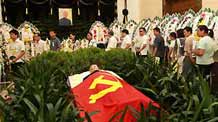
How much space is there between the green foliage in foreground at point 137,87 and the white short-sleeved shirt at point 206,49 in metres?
2.53

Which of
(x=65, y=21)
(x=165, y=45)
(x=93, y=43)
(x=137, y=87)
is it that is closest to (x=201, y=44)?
(x=165, y=45)

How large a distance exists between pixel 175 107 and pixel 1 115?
3.99 ft

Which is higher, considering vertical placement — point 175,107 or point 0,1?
point 0,1

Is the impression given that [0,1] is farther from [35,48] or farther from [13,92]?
[13,92]

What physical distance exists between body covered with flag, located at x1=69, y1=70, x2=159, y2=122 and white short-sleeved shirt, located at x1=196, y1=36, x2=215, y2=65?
384 centimetres

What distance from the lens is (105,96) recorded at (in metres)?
3.66

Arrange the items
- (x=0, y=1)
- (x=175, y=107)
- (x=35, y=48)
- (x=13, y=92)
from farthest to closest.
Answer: (x=0, y=1), (x=35, y=48), (x=13, y=92), (x=175, y=107)

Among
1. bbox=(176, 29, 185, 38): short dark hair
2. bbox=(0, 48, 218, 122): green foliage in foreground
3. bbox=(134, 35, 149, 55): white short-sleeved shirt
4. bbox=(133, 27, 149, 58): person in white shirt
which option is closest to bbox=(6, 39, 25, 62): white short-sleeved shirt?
bbox=(133, 27, 149, 58): person in white shirt

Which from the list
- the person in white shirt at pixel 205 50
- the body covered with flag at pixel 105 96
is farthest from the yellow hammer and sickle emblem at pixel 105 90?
the person in white shirt at pixel 205 50

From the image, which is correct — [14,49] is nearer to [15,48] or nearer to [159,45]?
[15,48]

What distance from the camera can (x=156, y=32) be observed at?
37.3 ft

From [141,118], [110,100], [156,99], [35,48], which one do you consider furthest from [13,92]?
[35,48]

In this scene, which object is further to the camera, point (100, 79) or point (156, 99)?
point (100, 79)

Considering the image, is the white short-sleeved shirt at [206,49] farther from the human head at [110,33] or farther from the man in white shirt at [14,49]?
the human head at [110,33]
